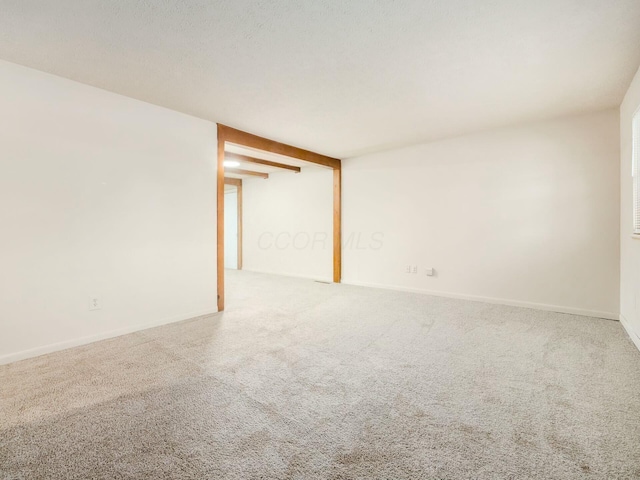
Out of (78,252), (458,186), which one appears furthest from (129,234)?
(458,186)

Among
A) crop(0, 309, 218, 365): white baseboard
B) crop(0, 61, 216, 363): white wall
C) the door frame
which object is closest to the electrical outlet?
crop(0, 61, 216, 363): white wall

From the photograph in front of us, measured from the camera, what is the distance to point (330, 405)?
1835 mm

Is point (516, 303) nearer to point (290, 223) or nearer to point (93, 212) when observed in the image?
point (290, 223)

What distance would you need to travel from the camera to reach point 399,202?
5094mm

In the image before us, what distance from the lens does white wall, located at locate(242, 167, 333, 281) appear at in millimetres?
6199

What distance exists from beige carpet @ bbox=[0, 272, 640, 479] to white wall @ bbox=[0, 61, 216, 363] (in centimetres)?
34

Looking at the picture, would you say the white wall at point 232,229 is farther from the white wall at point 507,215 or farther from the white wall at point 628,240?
the white wall at point 628,240

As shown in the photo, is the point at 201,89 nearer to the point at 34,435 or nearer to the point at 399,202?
the point at 34,435

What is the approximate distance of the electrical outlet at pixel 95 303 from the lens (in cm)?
286

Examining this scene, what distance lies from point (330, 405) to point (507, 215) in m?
3.55

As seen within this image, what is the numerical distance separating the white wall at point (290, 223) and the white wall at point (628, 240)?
161 inches

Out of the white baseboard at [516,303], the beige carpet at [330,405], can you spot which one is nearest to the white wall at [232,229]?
the white baseboard at [516,303]

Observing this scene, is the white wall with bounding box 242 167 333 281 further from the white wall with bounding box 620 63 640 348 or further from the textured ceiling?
the white wall with bounding box 620 63 640 348

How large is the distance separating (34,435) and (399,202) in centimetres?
475
